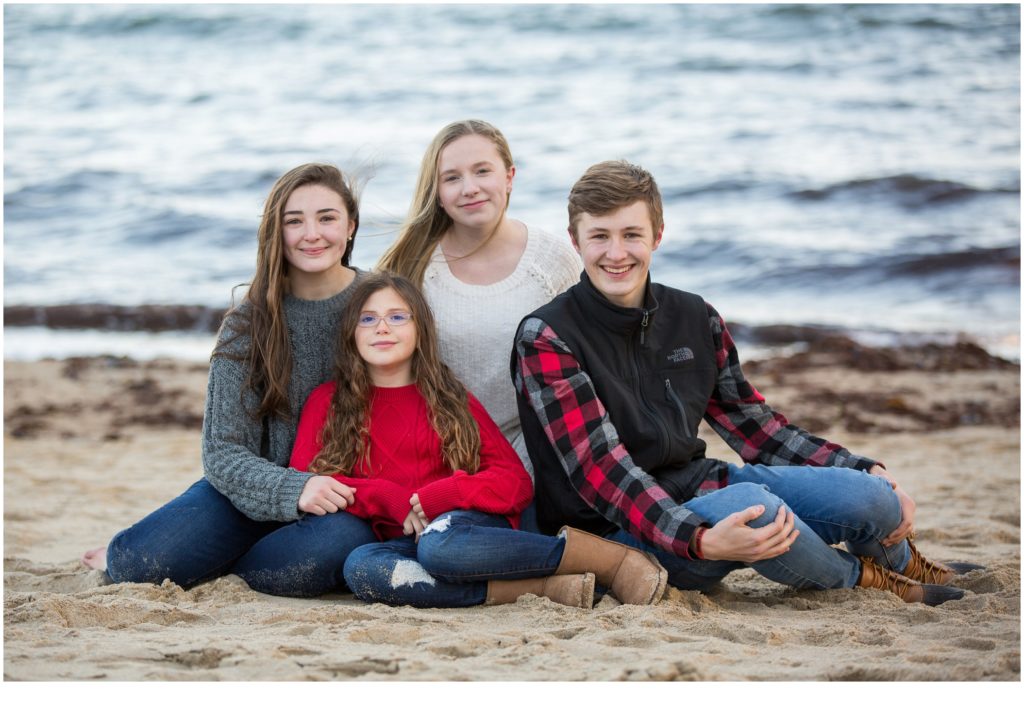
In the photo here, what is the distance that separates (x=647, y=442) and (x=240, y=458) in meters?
1.18

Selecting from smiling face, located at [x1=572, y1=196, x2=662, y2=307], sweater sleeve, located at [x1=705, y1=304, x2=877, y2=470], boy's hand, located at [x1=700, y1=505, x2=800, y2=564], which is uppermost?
smiling face, located at [x1=572, y1=196, x2=662, y2=307]

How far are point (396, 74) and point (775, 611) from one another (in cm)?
1424

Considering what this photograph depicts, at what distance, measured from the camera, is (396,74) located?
1602 centimetres

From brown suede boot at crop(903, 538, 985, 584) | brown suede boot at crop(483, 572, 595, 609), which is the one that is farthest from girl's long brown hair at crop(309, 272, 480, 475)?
brown suede boot at crop(903, 538, 985, 584)

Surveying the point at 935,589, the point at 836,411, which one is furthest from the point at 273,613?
the point at 836,411

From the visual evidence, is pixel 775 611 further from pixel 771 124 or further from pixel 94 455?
pixel 771 124

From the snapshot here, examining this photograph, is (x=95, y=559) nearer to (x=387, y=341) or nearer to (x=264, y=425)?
(x=264, y=425)

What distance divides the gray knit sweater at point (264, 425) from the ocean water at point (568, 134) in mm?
3521

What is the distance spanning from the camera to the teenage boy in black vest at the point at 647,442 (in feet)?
9.21

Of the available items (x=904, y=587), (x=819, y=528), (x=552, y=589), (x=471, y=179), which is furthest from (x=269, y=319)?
(x=904, y=587)

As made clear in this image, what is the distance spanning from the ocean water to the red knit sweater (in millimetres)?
3724

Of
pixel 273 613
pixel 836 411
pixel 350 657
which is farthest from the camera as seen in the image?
pixel 836 411

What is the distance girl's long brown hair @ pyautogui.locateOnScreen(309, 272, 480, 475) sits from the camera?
3.06m

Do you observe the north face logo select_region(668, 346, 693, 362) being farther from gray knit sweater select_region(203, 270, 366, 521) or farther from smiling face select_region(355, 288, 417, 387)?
gray knit sweater select_region(203, 270, 366, 521)
